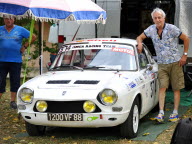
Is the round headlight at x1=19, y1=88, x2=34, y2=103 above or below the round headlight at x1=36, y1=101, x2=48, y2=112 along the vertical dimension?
above

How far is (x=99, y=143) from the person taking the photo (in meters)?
5.98

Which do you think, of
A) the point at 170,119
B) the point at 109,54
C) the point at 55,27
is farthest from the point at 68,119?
the point at 55,27

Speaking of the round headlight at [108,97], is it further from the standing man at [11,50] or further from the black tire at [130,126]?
the standing man at [11,50]

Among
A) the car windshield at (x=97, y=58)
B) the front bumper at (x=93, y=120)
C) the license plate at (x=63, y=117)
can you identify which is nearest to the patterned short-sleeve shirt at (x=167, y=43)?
the car windshield at (x=97, y=58)

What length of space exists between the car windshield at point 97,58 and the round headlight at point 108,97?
99cm

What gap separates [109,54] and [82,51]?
46 cm

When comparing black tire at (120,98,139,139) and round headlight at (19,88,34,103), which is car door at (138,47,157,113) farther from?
round headlight at (19,88,34,103)

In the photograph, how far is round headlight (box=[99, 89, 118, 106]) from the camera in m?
5.82

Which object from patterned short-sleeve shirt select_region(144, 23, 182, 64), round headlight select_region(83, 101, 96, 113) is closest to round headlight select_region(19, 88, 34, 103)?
round headlight select_region(83, 101, 96, 113)

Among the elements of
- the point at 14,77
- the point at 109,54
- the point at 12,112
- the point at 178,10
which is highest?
the point at 178,10

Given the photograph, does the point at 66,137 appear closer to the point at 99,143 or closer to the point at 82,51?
the point at 99,143

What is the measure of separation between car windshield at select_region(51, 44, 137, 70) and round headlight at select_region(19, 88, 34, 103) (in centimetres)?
107

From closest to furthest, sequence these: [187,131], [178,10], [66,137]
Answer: [187,131] < [66,137] < [178,10]

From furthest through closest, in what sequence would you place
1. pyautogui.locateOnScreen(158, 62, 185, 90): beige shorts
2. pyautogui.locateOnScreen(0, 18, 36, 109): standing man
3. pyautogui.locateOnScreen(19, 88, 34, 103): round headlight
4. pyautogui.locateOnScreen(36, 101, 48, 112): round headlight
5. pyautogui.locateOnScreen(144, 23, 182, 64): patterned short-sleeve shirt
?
pyautogui.locateOnScreen(0, 18, 36, 109): standing man, pyautogui.locateOnScreen(158, 62, 185, 90): beige shorts, pyautogui.locateOnScreen(144, 23, 182, 64): patterned short-sleeve shirt, pyautogui.locateOnScreen(19, 88, 34, 103): round headlight, pyautogui.locateOnScreen(36, 101, 48, 112): round headlight
